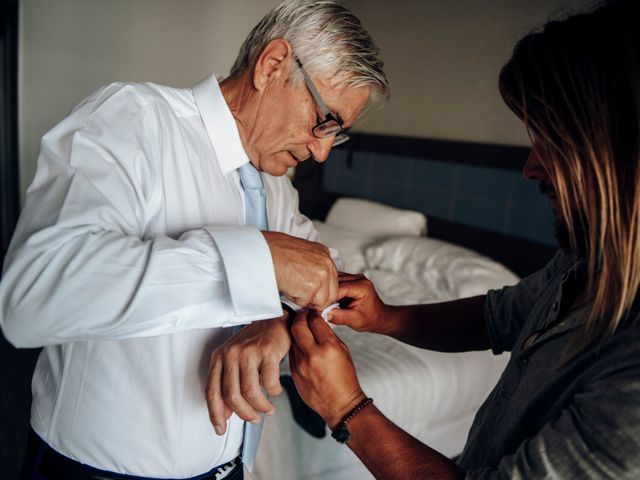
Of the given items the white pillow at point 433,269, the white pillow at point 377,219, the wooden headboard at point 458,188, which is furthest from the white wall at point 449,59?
the white pillow at point 433,269

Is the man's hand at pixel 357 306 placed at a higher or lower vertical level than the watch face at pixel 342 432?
higher

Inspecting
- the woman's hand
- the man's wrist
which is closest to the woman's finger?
the woman's hand

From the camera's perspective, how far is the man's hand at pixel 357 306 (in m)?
1.02

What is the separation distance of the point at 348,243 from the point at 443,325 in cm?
179

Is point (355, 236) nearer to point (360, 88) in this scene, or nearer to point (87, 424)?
point (360, 88)

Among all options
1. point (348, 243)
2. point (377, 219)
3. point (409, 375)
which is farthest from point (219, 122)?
point (377, 219)

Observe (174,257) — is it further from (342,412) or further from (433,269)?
(433,269)

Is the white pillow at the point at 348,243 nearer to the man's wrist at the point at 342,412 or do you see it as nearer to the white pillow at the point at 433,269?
the white pillow at the point at 433,269

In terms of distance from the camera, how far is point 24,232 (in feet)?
2.12

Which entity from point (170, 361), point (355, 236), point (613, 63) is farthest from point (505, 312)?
point (355, 236)

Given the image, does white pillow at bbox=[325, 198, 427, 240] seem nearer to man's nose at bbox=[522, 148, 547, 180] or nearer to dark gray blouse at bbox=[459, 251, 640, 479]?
dark gray blouse at bbox=[459, 251, 640, 479]

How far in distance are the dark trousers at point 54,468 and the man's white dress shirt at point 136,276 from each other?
0.06 ft

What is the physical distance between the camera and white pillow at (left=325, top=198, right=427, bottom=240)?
9.62 feet

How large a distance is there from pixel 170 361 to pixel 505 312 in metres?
0.67
